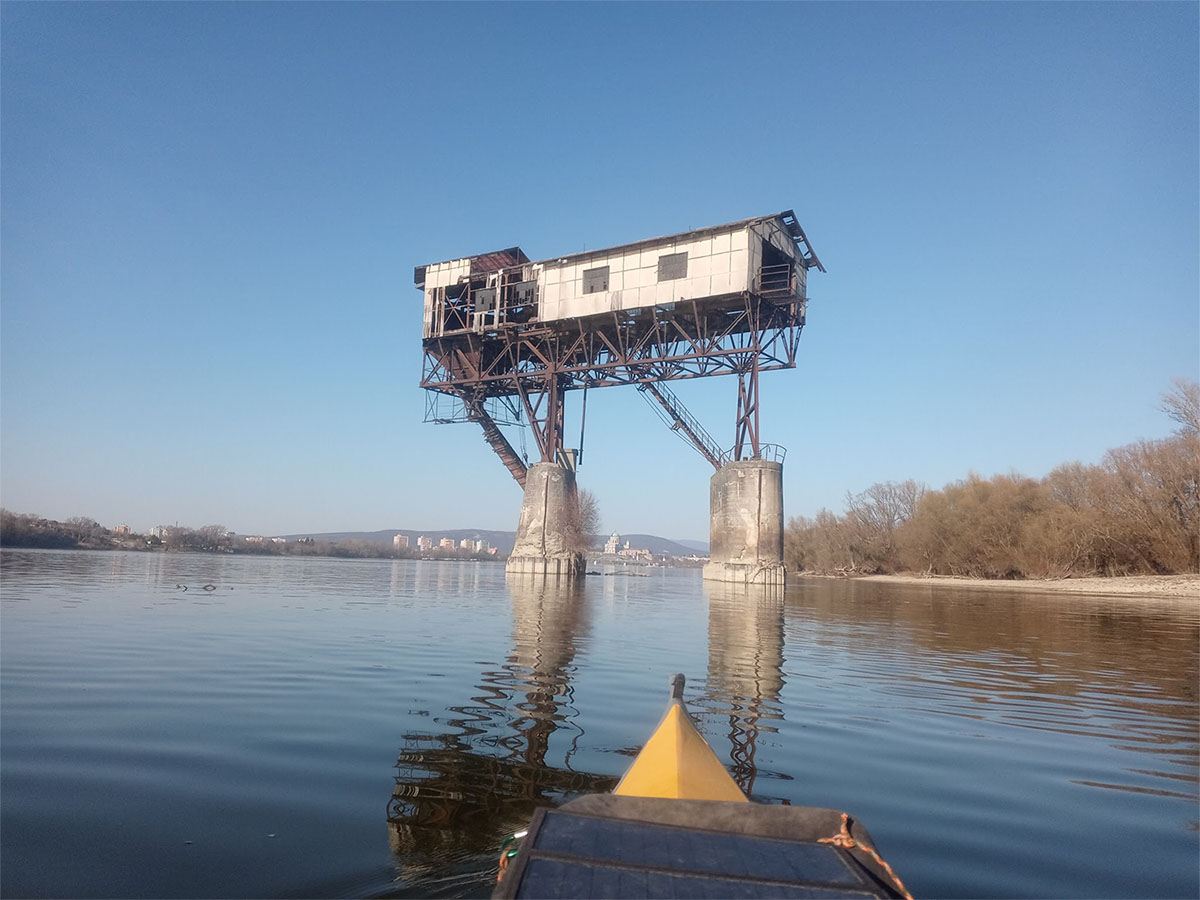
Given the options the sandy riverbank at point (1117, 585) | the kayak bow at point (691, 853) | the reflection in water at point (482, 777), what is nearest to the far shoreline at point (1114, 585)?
the sandy riverbank at point (1117, 585)

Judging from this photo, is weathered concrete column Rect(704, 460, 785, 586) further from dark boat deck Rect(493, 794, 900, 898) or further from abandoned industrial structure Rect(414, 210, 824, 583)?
dark boat deck Rect(493, 794, 900, 898)

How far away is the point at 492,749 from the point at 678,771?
→ 2410mm

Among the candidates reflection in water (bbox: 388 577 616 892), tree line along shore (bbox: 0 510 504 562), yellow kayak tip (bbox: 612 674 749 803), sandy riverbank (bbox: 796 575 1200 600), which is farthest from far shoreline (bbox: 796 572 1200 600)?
tree line along shore (bbox: 0 510 504 562)

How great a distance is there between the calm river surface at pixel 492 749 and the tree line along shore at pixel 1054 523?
3130 centimetres

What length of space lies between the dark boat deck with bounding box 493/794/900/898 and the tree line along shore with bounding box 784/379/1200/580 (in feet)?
139

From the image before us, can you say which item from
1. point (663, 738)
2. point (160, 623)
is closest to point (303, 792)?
point (663, 738)

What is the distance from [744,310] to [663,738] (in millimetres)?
27435

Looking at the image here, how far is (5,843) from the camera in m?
3.19

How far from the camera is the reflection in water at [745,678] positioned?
505 centimetres

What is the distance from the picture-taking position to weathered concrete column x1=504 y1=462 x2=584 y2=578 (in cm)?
3120

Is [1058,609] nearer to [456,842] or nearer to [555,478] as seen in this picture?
[555,478]

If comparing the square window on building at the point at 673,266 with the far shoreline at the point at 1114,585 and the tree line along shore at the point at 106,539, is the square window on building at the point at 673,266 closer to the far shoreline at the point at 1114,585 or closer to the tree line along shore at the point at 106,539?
the far shoreline at the point at 1114,585

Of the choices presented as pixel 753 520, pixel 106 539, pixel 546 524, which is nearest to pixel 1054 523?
pixel 753 520

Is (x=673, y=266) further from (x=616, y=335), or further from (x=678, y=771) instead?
(x=678, y=771)
